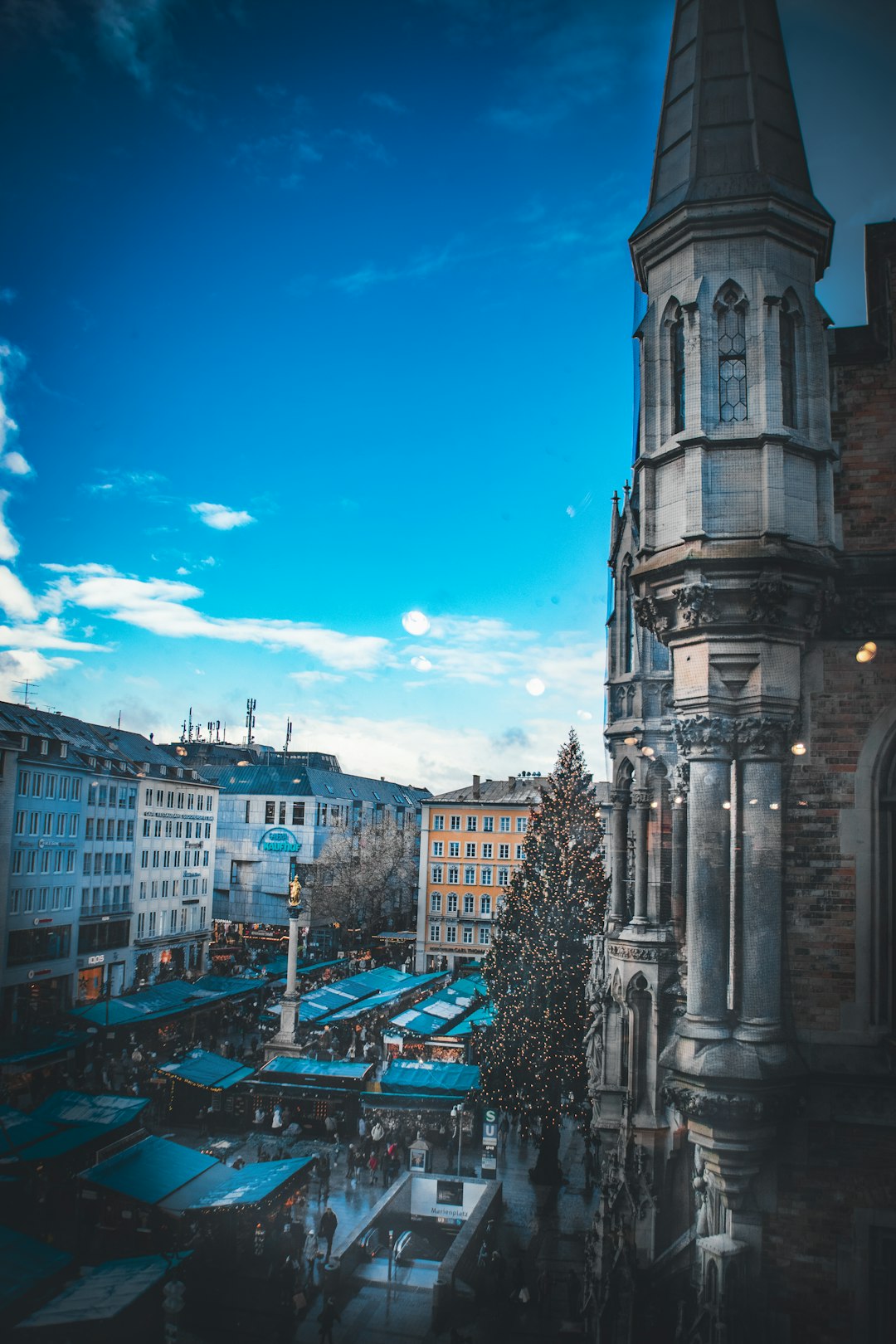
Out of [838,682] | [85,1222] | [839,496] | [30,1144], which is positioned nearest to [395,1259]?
[85,1222]

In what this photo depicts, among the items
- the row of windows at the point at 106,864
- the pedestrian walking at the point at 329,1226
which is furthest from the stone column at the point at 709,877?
the row of windows at the point at 106,864

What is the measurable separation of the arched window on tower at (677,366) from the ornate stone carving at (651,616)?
147cm

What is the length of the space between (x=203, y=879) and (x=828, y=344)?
36341 mm

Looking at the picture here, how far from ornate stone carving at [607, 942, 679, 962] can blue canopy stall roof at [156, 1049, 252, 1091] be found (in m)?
11.1

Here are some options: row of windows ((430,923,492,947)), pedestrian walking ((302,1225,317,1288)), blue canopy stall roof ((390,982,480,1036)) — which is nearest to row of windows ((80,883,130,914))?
blue canopy stall roof ((390,982,480,1036))

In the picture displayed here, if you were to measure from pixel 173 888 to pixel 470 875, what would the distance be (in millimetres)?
18916

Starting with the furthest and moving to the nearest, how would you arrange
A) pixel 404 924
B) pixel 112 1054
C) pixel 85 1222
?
pixel 404 924 < pixel 112 1054 < pixel 85 1222

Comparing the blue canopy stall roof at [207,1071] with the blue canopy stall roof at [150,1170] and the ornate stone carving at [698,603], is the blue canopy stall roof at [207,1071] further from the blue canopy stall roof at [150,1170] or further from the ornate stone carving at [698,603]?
the ornate stone carving at [698,603]

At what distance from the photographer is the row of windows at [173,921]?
1286 inches

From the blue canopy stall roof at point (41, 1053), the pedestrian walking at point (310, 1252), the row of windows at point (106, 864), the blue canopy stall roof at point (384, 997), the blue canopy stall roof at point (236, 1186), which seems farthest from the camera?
the blue canopy stall roof at point (384, 997)

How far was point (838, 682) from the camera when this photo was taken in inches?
280

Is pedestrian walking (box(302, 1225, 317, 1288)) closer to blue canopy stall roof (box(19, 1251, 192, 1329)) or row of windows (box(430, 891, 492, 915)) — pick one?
blue canopy stall roof (box(19, 1251, 192, 1329))

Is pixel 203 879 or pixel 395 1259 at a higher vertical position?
pixel 203 879

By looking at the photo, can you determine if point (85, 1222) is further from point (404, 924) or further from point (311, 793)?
point (404, 924)
